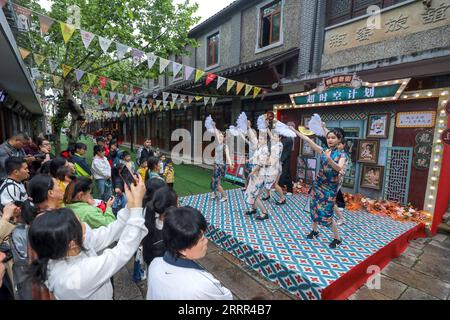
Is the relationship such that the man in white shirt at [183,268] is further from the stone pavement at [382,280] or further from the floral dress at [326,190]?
the floral dress at [326,190]

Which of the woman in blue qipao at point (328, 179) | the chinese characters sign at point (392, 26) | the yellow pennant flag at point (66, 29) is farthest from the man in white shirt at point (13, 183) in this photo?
the chinese characters sign at point (392, 26)

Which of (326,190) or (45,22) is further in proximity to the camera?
(45,22)

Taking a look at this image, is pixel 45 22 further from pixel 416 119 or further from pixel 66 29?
pixel 416 119

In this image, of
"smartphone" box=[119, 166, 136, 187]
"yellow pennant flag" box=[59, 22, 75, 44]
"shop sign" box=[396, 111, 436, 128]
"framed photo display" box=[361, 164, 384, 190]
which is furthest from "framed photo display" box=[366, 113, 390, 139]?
"yellow pennant flag" box=[59, 22, 75, 44]

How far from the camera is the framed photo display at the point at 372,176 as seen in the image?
5.64 metres

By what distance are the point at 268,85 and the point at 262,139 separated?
4.29 meters

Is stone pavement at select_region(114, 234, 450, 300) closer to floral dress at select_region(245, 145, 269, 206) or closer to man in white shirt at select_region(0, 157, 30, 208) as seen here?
floral dress at select_region(245, 145, 269, 206)

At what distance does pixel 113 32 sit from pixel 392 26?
8.05m

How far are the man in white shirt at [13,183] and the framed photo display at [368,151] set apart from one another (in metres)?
6.88

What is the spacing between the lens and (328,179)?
3.55m

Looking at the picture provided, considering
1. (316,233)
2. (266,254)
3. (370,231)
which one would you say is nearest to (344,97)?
(370,231)

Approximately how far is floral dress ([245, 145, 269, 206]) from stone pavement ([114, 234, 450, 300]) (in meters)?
1.26

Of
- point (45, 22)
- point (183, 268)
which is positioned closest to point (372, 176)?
point (183, 268)

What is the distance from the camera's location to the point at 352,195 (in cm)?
609
